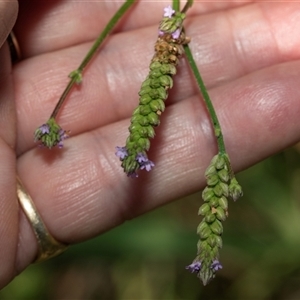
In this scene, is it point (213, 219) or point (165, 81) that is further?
point (165, 81)

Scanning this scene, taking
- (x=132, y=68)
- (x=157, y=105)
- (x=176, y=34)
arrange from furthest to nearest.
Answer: (x=132, y=68) < (x=176, y=34) < (x=157, y=105)

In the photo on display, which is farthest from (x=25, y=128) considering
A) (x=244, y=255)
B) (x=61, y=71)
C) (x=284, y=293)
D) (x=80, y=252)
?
(x=284, y=293)

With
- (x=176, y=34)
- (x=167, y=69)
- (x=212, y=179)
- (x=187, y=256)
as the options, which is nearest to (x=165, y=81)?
(x=167, y=69)

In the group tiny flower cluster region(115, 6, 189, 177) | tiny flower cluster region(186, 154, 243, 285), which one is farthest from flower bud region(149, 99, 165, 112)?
tiny flower cluster region(186, 154, 243, 285)

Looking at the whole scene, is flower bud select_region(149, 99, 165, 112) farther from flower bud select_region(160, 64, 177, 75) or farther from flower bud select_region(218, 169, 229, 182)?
flower bud select_region(218, 169, 229, 182)

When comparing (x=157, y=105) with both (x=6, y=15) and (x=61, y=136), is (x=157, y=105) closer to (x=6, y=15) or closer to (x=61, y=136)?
(x=61, y=136)

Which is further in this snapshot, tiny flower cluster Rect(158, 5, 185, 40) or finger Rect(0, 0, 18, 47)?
tiny flower cluster Rect(158, 5, 185, 40)
